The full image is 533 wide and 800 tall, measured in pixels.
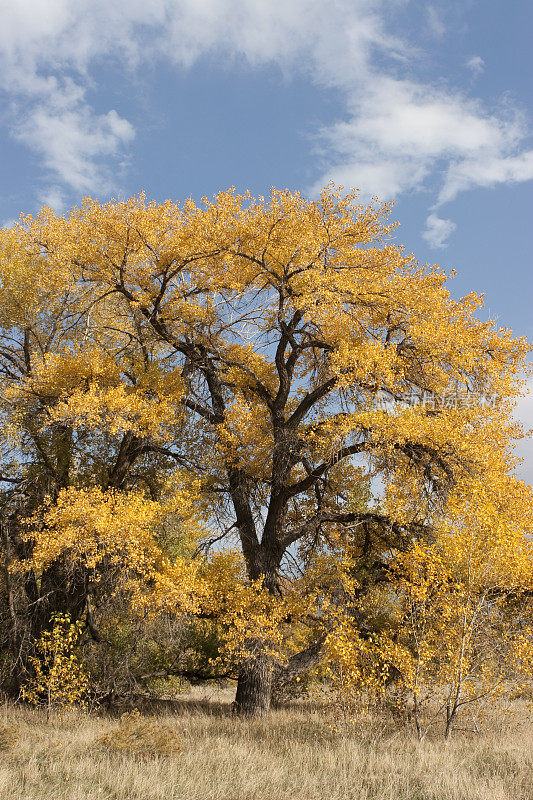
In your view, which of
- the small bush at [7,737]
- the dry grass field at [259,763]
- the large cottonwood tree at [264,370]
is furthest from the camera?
the large cottonwood tree at [264,370]

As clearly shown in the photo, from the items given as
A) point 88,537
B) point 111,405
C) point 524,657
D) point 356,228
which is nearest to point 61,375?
point 111,405

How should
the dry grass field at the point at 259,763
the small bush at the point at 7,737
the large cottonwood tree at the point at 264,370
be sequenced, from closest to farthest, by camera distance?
1. the dry grass field at the point at 259,763
2. the small bush at the point at 7,737
3. the large cottonwood tree at the point at 264,370

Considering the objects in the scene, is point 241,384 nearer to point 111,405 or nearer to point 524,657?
point 111,405

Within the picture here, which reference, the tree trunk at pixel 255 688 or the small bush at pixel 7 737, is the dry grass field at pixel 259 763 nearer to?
the small bush at pixel 7 737

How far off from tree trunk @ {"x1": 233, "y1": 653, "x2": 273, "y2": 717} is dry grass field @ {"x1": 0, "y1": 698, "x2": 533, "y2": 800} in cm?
173

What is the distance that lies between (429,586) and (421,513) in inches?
103

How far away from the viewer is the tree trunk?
43.4 ft

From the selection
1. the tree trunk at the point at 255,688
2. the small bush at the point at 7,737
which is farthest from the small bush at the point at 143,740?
the tree trunk at the point at 255,688

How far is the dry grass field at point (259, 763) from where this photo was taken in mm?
7090

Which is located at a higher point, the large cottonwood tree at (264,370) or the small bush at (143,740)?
the large cottonwood tree at (264,370)

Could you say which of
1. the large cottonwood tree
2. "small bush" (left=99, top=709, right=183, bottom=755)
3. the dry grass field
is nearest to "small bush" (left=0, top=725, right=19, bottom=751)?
the dry grass field

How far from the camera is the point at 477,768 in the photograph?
27.5 feet

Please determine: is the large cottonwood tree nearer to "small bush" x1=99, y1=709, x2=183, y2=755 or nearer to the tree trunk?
the tree trunk

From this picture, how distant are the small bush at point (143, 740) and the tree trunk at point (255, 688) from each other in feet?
12.5
